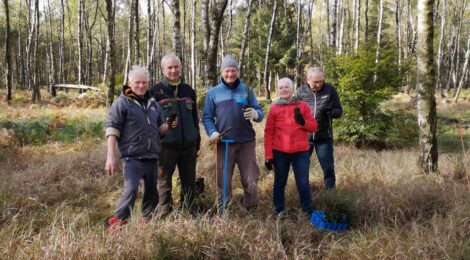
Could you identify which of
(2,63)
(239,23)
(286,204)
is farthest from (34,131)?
(2,63)

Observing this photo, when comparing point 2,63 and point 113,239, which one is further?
point 2,63

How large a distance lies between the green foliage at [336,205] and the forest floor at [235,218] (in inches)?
1.1

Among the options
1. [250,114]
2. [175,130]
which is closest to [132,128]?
[175,130]

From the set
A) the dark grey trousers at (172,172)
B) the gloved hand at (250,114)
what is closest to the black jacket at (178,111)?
the dark grey trousers at (172,172)

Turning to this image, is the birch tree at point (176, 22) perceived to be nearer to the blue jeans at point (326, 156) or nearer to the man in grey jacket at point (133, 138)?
the blue jeans at point (326, 156)

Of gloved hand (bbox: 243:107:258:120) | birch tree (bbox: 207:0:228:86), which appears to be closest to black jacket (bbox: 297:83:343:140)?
gloved hand (bbox: 243:107:258:120)

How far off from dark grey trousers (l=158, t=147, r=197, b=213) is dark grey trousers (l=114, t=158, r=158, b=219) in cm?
26

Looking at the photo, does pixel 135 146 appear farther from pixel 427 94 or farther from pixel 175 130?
pixel 427 94

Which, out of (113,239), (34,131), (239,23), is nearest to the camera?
(113,239)

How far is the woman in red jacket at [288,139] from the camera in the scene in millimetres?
4406

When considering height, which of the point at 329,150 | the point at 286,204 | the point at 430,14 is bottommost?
the point at 286,204

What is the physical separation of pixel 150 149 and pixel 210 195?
64.2 inches

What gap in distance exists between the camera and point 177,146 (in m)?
4.31

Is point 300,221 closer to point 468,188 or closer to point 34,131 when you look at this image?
point 468,188
